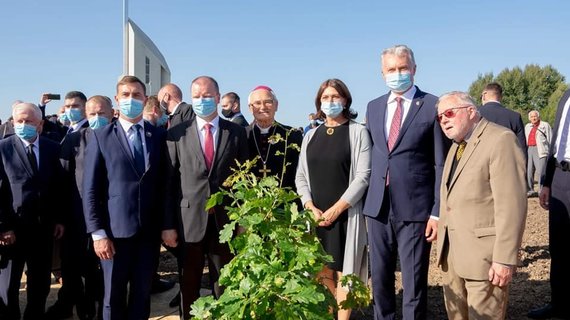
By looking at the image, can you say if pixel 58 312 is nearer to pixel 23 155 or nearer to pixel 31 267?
pixel 31 267

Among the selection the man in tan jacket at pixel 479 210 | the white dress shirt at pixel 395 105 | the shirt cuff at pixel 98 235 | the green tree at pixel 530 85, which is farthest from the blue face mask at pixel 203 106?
the green tree at pixel 530 85

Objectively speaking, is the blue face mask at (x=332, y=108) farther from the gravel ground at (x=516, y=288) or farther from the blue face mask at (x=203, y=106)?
the gravel ground at (x=516, y=288)

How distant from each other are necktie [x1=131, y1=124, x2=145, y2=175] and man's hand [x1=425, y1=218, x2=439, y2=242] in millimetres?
2239

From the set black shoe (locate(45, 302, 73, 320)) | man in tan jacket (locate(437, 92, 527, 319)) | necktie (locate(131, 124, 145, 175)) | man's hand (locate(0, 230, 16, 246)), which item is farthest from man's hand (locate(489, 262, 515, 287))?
black shoe (locate(45, 302, 73, 320))

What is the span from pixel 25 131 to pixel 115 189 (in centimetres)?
150

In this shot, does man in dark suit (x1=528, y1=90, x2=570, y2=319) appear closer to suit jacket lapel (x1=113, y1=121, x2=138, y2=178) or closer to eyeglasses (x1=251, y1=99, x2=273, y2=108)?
eyeglasses (x1=251, y1=99, x2=273, y2=108)

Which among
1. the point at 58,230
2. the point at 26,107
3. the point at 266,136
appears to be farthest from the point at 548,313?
the point at 26,107

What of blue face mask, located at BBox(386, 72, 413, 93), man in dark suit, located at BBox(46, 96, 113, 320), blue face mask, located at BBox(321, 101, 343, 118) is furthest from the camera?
man in dark suit, located at BBox(46, 96, 113, 320)

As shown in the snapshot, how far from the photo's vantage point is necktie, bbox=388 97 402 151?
3.66 metres

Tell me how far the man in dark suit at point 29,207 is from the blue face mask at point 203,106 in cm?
169

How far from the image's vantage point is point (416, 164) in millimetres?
3588

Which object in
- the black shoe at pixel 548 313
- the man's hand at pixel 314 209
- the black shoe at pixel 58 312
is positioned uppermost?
the man's hand at pixel 314 209

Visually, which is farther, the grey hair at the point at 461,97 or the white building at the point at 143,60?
the white building at the point at 143,60

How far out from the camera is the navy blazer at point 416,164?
3555mm
